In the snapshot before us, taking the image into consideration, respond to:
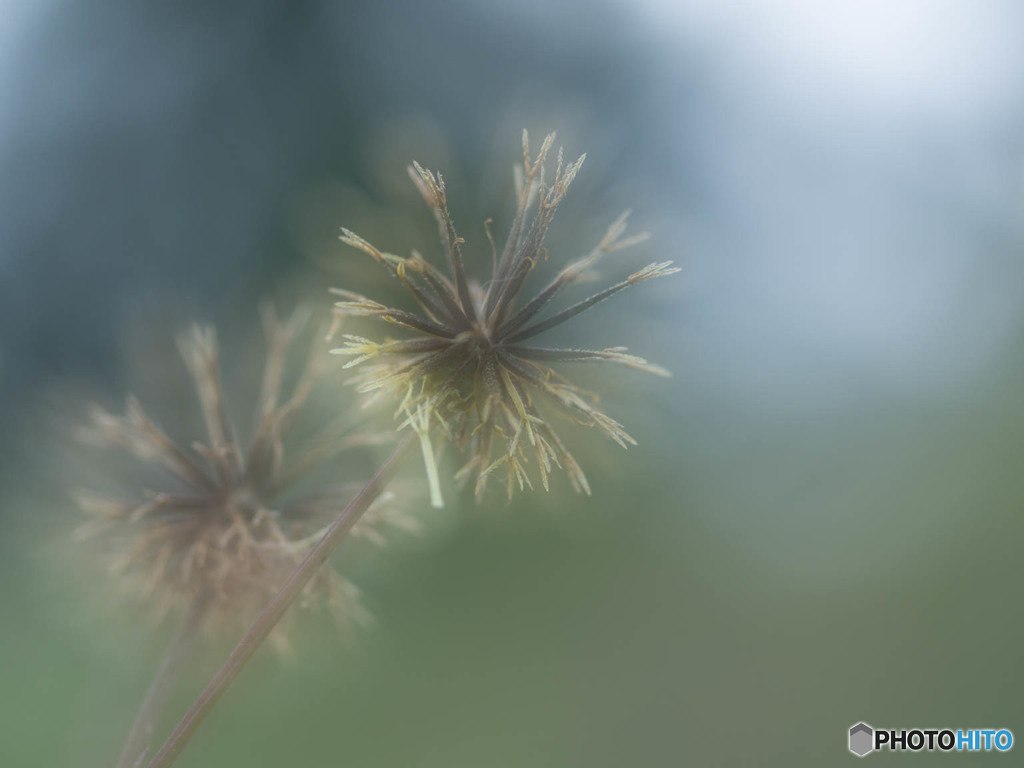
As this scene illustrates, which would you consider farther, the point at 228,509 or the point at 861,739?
Answer: the point at 861,739

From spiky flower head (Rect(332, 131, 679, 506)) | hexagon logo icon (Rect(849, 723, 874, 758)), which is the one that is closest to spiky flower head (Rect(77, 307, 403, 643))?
spiky flower head (Rect(332, 131, 679, 506))

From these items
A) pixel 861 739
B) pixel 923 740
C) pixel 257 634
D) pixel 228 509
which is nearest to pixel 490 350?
pixel 257 634

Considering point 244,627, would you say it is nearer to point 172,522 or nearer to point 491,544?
point 172,522

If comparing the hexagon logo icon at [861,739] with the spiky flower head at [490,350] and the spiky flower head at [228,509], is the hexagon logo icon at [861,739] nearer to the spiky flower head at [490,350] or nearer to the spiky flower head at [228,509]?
the spiky flower head at [228,509]

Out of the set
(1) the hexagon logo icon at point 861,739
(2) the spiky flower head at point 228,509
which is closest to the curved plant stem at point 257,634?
(2) the spiky flower head at point 228,509

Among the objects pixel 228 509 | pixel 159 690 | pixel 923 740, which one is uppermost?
pixel 923 740

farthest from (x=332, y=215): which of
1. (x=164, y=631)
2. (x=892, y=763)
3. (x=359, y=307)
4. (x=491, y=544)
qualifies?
(x=892, y=763)

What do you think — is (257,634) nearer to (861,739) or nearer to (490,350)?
(490,350)
